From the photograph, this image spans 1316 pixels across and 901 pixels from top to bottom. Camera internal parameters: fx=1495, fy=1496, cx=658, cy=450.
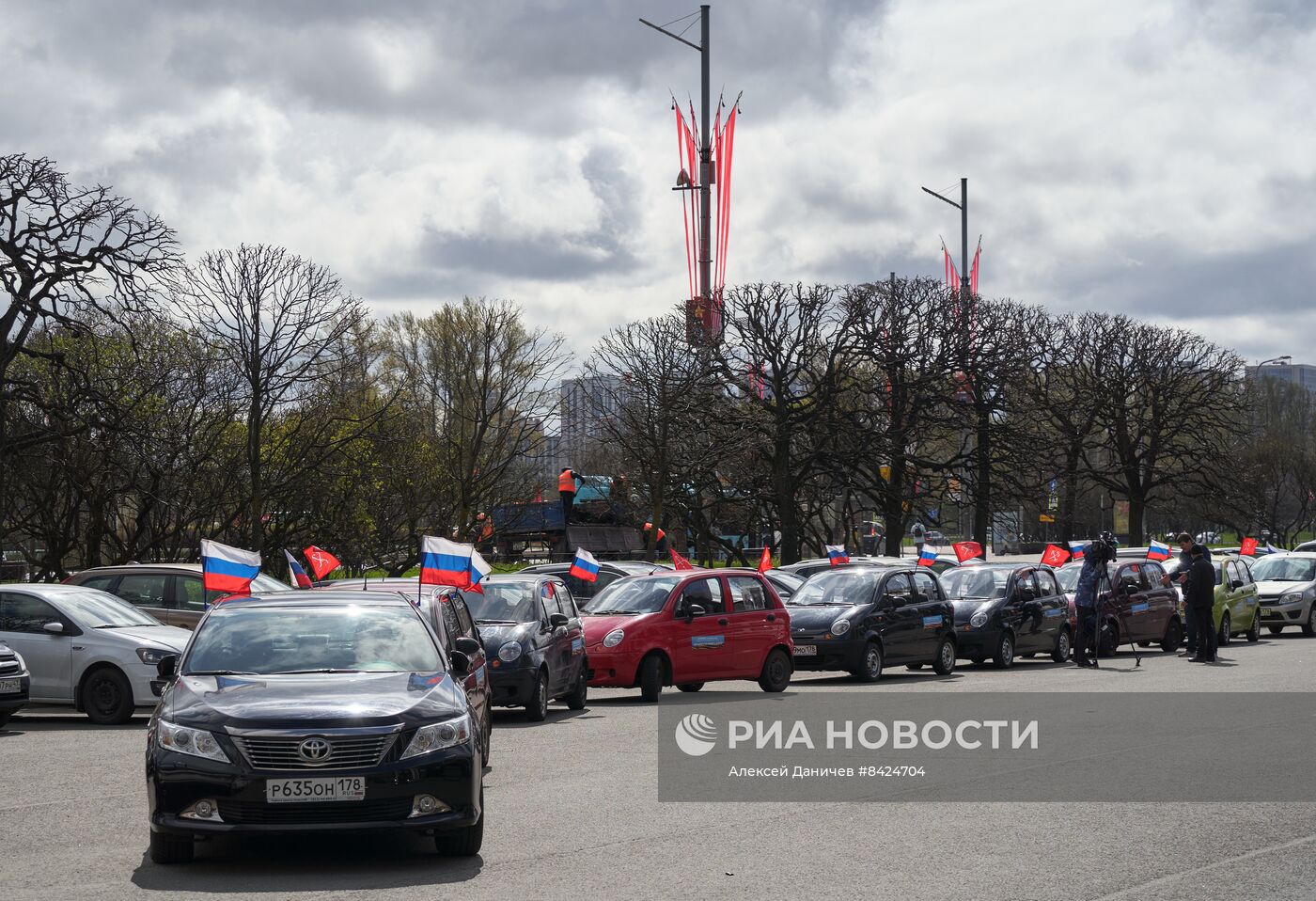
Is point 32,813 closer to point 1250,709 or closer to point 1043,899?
point 1043,899

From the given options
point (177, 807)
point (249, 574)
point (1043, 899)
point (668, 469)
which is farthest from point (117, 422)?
point (1043, 899)

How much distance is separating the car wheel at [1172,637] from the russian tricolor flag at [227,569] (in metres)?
18.4

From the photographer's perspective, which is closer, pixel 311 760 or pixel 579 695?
pixel 311 760

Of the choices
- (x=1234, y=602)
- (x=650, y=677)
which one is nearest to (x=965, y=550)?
(x=1234, y=602)

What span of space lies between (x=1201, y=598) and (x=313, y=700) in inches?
779

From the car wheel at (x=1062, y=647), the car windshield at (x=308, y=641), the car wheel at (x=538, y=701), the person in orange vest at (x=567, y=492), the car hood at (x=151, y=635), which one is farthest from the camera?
the person in orange vest at (x=567, y=492)

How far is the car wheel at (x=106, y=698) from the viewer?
16188 millimetres

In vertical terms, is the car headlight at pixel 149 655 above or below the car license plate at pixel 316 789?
above

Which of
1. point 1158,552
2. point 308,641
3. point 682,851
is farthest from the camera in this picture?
point 1158,552

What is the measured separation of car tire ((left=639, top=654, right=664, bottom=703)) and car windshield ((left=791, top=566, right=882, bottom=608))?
4727 mm

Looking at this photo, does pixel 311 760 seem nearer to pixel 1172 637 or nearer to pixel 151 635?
pixel 151 635

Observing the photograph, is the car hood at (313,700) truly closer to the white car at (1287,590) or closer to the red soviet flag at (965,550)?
the red soviet flag at (965,550)

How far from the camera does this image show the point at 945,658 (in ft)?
75.8

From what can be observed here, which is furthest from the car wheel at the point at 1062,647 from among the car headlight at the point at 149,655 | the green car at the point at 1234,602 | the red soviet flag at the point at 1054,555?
the car headlight at the point at 149,655
